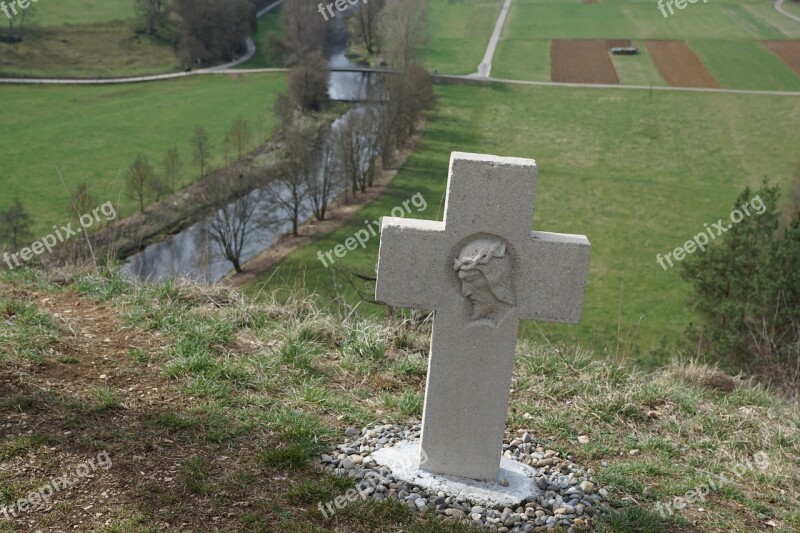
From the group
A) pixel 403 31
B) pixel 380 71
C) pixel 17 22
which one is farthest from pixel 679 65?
pixel 17 22

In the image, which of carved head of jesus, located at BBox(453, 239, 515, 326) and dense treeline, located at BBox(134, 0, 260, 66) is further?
dense treeline, located at BBox(134, 0, 260, 66)

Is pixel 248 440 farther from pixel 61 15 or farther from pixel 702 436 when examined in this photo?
pixel 61 15

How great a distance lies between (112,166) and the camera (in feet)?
162

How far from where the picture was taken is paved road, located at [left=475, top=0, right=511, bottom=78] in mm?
74125

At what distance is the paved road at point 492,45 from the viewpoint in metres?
74.1

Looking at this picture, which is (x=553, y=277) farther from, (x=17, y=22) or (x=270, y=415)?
(x=17, y=22)

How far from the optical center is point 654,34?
85250 millimetres

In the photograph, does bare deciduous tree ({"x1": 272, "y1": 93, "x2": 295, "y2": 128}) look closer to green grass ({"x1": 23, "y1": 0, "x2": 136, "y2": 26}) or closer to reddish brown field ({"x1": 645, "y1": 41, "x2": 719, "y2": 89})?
green grass ({"x1": 23, "y1": 0, "x2": 136, "y2": 26})

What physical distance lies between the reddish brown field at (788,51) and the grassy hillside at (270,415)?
249ft

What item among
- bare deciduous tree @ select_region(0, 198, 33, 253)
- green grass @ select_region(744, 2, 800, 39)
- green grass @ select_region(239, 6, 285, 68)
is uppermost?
green grass @ select_region(744, 2, 800, 39)

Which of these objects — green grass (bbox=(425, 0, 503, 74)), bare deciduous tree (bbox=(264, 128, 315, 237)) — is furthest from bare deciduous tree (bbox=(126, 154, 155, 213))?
green grass (bbox=(425, 0, 503, 74))

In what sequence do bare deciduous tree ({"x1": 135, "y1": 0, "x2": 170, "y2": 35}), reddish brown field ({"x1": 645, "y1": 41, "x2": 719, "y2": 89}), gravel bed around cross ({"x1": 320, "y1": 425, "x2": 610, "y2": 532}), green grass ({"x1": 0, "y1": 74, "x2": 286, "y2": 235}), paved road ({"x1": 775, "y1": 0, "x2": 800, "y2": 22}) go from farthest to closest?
paved road ({"x1": 775, "y1": 0, "x2": 800, "y2": 22}), bare deciduous tree ({"x1": 135, "y1": 0, "x2": 170, "y2": 35}), reddish brown field ({"x1": 645, "y1": 41, "x2": 719, "y2": 89}), green grass ({"x1": 0, "y1": 74, "x2": 286, "y2": 235}), gravel bed around cross ({"x1": 320, "y1": 425, "x2": 610, "y2": 532})

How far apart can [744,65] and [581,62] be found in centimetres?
1527

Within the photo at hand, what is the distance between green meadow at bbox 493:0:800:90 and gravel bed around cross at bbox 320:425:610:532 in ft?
230
